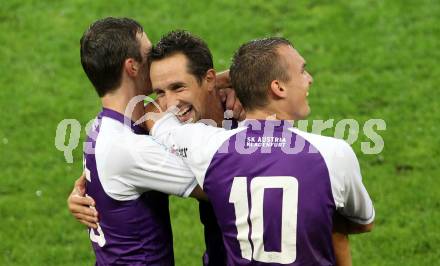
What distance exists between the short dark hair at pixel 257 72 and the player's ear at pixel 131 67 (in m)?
0.62

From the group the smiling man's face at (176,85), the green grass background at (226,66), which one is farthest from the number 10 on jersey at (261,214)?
the green grass background at (226,66)

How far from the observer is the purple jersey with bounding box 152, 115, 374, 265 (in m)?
3.99

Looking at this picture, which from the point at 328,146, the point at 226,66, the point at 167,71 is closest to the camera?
the point at 328,146

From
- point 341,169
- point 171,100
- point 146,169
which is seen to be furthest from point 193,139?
point 341,169

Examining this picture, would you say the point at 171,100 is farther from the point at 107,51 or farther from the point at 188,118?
the point at 107,51

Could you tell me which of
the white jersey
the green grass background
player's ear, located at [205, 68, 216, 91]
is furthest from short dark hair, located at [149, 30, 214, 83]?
the green grass background

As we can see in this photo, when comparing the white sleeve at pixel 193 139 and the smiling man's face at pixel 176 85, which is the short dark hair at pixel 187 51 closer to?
the smiling man's face at pixel 176 85

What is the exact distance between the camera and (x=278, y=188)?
3.99 metres

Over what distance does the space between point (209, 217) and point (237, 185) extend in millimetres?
855

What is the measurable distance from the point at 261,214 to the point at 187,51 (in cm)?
108

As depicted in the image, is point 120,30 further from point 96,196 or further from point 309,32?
point 309,32

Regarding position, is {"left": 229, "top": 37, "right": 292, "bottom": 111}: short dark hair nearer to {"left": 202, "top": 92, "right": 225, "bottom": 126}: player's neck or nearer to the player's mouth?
the player's mouth

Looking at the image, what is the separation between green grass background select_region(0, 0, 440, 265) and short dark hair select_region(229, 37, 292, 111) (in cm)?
339

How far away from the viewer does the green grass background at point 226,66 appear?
763 centimetres
